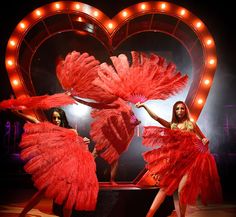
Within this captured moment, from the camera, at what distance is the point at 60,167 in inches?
136

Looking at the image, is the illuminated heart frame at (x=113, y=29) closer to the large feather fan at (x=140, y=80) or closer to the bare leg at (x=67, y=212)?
the large feather fan at (x=140, y=80)

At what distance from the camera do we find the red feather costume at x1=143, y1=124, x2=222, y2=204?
3.62 m

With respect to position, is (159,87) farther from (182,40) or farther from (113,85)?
(182,40)

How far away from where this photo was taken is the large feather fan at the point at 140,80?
4137 mm

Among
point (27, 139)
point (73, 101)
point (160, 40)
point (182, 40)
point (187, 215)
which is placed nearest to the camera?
point (27, 139)

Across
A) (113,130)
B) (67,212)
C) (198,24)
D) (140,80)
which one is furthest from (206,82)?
(67,212)

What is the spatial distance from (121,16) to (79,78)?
1197mm

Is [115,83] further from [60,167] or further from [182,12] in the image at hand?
[182,12]

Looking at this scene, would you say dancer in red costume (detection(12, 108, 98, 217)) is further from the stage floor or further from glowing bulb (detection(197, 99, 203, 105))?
glowing bulb (detection(197, 99, 203, 105))

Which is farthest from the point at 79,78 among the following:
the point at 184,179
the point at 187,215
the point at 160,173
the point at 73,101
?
the point at 187,215

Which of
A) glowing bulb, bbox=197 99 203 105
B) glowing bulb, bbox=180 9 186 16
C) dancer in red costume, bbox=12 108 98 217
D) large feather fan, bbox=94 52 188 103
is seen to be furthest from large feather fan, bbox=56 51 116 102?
glowing bulb, bbox=180 9 186 16

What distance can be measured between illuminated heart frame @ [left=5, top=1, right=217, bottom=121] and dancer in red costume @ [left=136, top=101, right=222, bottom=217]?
76 cm

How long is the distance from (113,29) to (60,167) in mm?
2224

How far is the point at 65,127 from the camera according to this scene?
4.07 m
